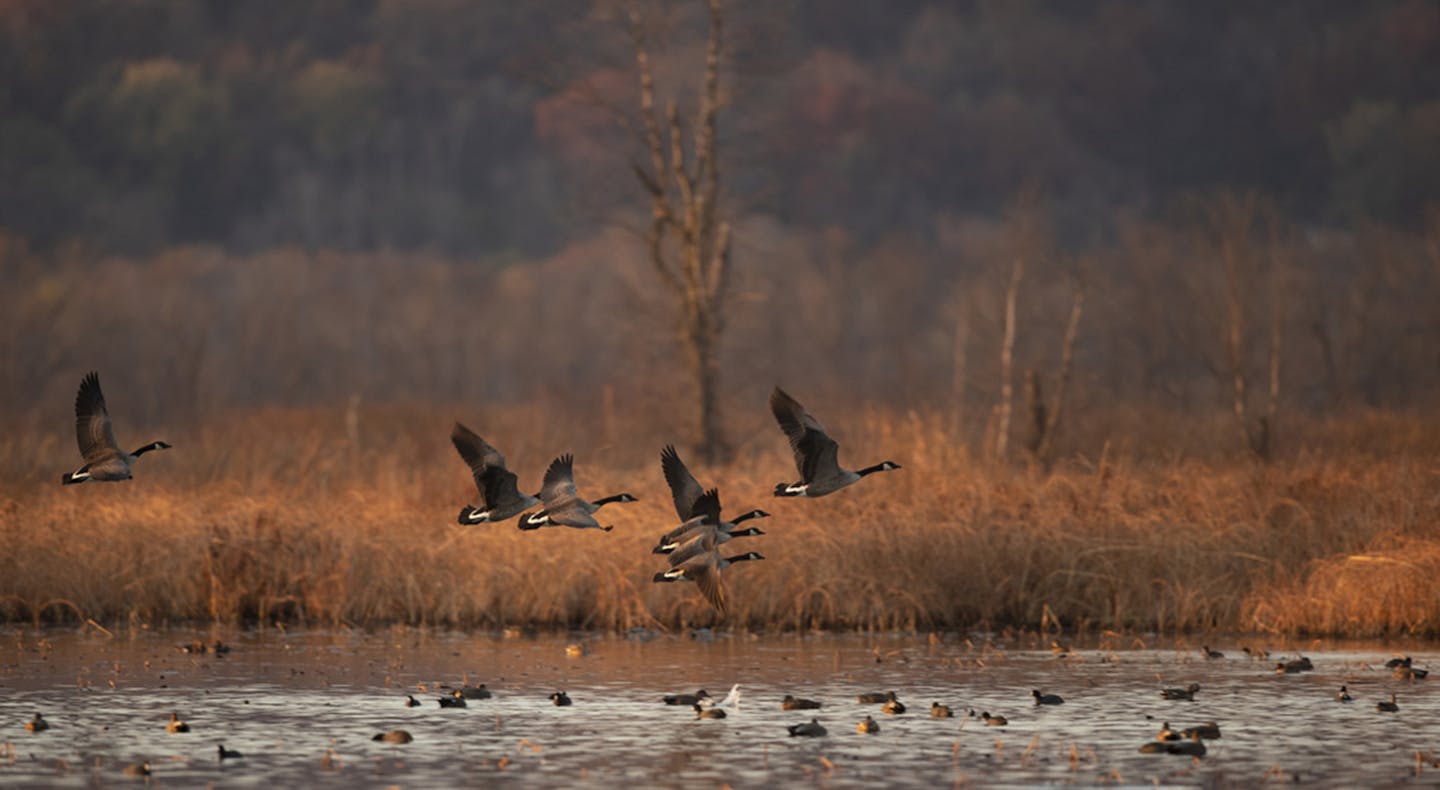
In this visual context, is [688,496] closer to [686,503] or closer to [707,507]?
[686,503]

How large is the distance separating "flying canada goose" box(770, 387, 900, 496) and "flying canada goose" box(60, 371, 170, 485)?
14.3 ft

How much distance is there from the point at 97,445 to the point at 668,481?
4134 millimetres

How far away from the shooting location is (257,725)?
553 inches

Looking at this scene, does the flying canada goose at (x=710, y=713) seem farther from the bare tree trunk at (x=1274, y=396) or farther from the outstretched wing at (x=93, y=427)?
the bare tree trunk at (x=1274, y=396)

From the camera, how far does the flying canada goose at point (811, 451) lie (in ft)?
42.9

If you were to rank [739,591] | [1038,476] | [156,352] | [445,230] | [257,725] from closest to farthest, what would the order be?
[257,725] → [739,591] → [1038,476] → [156,352] → [445,230]

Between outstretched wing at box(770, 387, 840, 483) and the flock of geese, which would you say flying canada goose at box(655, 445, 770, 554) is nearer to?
the flock of geese

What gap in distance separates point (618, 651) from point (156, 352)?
55718mm

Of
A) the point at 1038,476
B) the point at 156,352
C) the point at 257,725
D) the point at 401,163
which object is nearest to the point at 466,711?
the point at 257,725

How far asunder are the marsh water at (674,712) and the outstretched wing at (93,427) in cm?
196

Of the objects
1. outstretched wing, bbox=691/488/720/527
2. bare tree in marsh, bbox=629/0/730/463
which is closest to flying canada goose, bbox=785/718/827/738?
outstretched wing, bbox=691/488/720/527

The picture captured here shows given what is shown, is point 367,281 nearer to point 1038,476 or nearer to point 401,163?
point 401,163

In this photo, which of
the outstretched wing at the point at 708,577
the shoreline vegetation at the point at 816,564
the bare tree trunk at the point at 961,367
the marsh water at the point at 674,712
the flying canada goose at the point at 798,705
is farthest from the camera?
the bare tree trunk at the point at 961,367

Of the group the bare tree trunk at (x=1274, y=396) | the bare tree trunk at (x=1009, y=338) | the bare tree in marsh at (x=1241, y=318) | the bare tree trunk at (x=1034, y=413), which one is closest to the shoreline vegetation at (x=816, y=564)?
the bare tree trunk at (x=1034, y=413)
